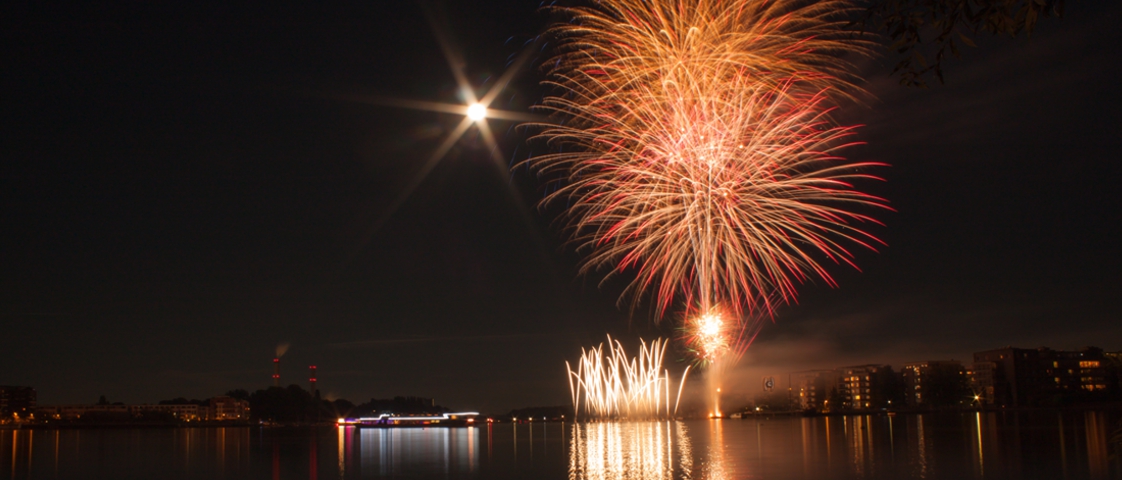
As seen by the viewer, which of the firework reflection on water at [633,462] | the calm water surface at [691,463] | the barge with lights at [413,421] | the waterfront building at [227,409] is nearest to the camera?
the calm water surface at [691,463]

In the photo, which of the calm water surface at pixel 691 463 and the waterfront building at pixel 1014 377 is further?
the waterfront building at pixel 1014 377

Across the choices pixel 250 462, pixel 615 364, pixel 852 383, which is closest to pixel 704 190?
pixel 250 462

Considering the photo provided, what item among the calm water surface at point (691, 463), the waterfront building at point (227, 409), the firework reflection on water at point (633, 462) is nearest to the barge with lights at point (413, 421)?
the waterfront building at point (227, 409)

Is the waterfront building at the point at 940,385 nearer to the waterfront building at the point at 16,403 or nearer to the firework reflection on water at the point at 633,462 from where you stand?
the firework reflection on water at the point at 633,462

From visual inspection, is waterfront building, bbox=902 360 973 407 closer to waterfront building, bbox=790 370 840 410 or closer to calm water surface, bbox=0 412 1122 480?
waterfront building, bbox=790 370 840 410

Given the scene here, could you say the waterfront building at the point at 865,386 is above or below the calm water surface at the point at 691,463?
below

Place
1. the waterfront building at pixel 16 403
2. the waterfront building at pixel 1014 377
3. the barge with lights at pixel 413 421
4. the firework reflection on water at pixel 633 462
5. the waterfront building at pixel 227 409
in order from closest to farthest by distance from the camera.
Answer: the firework reflection on water at pixel 633 462
the waterfront building at pixel 1014 377
the barge with lights at pixel 413 421
the waterfront building at pixel 16 403
the waterfront building at pixel 227 409

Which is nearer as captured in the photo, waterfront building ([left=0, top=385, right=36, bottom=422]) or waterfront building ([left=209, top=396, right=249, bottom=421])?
waterfront building ([left=0, top=385, right=36, bottom=422])

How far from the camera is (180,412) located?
7574 inches

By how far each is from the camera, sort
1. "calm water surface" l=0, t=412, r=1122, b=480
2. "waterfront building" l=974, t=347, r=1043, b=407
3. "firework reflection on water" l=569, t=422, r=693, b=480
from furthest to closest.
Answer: "waterfront building" l=974, t=347, r=1043, b=407 → "firework reflection on water" l=569, t=422, r=693, b=480 → "calm water surface" l=0, t=412, r=1122, b=480

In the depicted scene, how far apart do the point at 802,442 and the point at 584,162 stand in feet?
81.0

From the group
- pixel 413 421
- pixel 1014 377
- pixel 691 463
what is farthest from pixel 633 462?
pixel 413 421

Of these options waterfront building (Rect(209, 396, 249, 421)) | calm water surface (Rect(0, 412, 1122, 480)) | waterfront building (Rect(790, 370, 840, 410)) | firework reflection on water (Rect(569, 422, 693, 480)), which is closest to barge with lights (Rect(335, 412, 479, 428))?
waterfront building (Rect(209, 396, 249, 421))

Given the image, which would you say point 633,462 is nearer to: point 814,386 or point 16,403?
point 814,386
